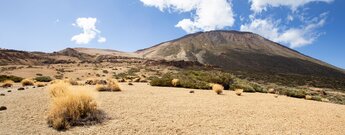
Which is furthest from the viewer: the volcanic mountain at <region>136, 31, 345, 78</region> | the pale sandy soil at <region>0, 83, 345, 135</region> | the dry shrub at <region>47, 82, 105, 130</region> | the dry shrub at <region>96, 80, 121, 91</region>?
the volcanic mountain at <region>136, 31, 345, 78</region>

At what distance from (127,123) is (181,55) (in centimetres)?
13022

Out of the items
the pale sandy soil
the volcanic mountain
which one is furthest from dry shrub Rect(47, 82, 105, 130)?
the volcanic mountain

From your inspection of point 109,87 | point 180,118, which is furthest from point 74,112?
point 109,87

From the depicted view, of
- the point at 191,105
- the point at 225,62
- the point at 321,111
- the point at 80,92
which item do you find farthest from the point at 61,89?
the point at 225,62

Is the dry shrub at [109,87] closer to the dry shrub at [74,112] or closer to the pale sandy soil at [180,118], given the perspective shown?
the pale sandy soil at [180,118]

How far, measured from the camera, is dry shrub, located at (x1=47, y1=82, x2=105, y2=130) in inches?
382

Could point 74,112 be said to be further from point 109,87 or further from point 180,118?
point 109,87

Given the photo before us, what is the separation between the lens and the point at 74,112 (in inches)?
411

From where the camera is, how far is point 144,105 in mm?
12797

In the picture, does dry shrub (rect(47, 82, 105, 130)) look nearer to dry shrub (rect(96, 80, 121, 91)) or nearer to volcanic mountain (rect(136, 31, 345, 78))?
dry shrub (rect(96, 80, 121, 91))

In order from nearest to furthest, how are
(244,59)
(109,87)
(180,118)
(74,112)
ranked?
(74,112) → (180,118) → (109,87) → (244,59)

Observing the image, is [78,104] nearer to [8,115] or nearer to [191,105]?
[8,115]

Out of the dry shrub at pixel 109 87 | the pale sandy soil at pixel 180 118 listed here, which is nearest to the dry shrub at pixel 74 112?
the pale sandy soil at pixel 180 118

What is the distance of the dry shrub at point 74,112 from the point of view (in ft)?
31.9
